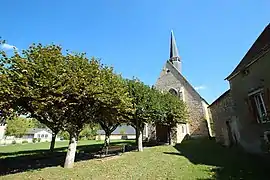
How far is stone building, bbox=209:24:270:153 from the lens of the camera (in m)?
10.1

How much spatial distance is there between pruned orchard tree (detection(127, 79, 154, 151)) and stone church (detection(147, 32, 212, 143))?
8449mm

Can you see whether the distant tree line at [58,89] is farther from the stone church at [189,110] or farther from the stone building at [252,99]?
the stone church at [189,110]

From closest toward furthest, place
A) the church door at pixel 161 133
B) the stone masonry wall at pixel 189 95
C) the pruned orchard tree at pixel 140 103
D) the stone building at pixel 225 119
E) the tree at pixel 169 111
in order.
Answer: the stone building at pixel 225 119
the pruned orchard tree at pixel 140 103
the tree at pixel 169 111
the stone masonry wall at pixel 189 95
the church door at pixel 161 133

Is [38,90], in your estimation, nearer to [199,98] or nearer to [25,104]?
[25,104]

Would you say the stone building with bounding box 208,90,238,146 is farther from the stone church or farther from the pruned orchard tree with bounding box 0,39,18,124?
the pruned orchard tree with bounding box 0,39,18,124

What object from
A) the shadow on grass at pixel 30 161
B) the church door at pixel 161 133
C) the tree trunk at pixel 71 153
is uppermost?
the church door at pixel 161 133

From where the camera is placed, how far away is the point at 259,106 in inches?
435

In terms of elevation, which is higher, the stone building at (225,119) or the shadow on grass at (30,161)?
the stone building at (225,119)

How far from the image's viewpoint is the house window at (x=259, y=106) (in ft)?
34.6

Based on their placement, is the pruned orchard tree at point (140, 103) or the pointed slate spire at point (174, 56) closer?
the pruned orchard tree at point (140, 103)

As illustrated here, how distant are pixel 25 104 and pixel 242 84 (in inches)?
496

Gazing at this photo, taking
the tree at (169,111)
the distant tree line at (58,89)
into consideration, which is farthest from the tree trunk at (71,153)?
the tree at (169,111)

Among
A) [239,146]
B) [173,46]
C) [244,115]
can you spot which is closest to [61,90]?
[244,115]

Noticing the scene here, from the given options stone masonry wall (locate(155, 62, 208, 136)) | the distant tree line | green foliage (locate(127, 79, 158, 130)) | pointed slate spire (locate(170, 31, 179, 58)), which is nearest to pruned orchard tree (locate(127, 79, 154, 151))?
green foliage (locate(127, 79, 158, 130))
